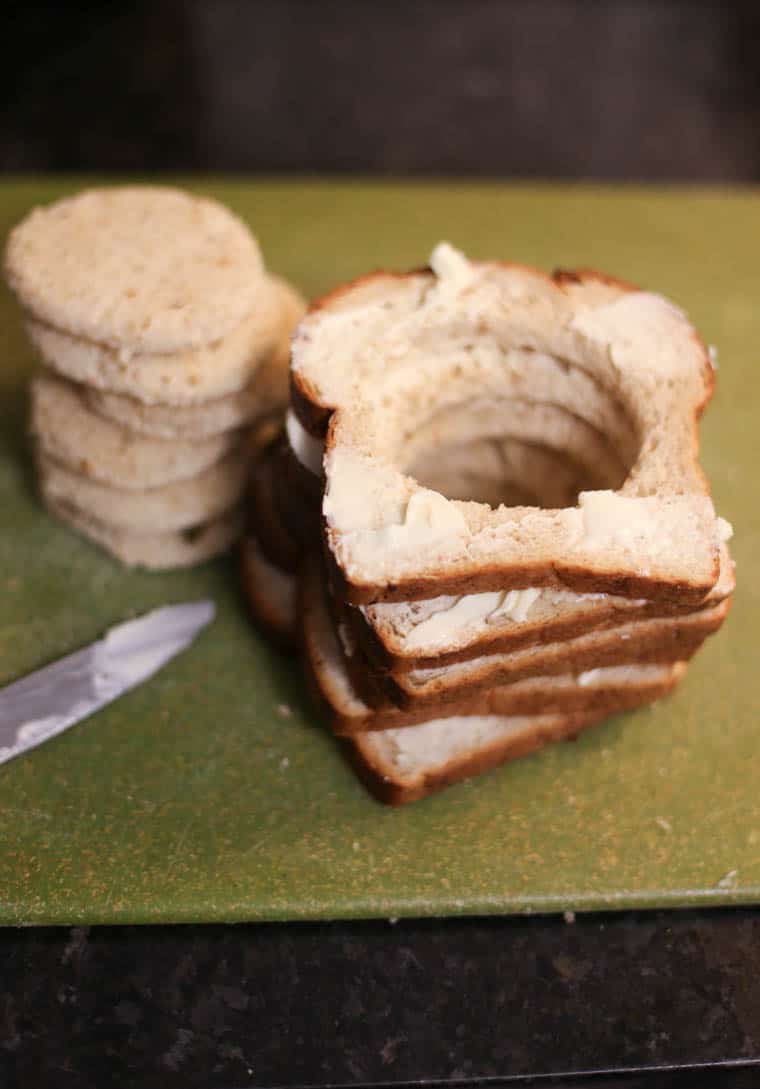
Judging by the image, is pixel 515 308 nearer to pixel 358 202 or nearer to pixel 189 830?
pixel 189 830

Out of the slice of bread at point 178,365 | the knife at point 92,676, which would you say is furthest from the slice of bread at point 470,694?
the slice of bread at point 178,365

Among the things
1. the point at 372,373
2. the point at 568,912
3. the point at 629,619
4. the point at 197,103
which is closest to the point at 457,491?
the point at 372,373

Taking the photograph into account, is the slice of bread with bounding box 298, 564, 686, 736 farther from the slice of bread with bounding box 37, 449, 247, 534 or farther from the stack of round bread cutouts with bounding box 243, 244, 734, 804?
the slice of bread with bounding box 37, 449, 247, 534

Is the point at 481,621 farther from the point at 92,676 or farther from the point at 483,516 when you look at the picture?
the point at 92,676

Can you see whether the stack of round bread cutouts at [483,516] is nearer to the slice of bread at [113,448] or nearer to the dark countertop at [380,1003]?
the slice of bread at [113,448]

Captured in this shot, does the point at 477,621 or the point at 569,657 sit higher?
the point at 477,621

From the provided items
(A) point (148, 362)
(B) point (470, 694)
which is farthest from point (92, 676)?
(B) point (470, 694)
